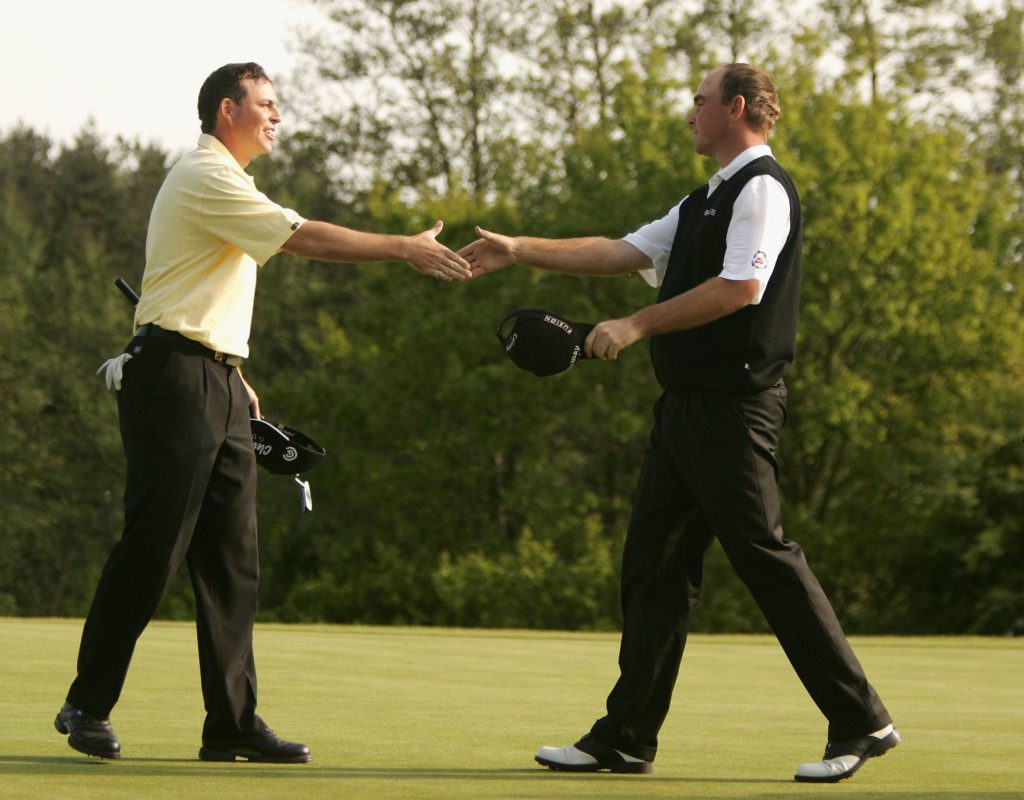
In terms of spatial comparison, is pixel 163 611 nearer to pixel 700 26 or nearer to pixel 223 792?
pixel 700 26

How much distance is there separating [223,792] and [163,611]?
110ft

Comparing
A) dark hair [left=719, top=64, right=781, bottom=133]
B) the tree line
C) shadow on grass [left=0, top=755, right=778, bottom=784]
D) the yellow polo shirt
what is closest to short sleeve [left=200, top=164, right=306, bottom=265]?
the yellow polo shirt

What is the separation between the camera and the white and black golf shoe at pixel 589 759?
5.79 metres

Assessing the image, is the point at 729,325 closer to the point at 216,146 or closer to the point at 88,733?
the point at 216,146

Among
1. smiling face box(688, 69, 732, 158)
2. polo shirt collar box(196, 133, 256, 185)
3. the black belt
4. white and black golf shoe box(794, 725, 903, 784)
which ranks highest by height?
smiling face box(688, 69, 732, 158)

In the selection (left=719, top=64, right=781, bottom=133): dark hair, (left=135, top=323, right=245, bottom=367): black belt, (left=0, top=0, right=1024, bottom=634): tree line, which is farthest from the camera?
(left=0, top=0, right=1024, bottom=634): tree line

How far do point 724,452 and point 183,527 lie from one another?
1760 mm

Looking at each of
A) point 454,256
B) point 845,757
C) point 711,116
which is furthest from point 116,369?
point 845,757

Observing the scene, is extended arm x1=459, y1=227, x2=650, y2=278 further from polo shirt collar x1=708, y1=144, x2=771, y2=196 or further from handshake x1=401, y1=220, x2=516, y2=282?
polo shirt collar x1=708, y1=144, x2=771, y2=196

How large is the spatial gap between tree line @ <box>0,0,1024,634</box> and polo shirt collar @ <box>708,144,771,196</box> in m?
22.1

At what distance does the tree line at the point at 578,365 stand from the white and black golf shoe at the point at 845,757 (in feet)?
71.9

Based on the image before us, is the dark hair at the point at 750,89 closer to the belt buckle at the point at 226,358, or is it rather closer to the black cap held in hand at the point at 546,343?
the black cap held in hand at the point at 546,343

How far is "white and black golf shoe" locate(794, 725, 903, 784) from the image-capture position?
5547mm

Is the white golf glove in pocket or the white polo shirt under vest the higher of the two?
the white polo shirt under vest
